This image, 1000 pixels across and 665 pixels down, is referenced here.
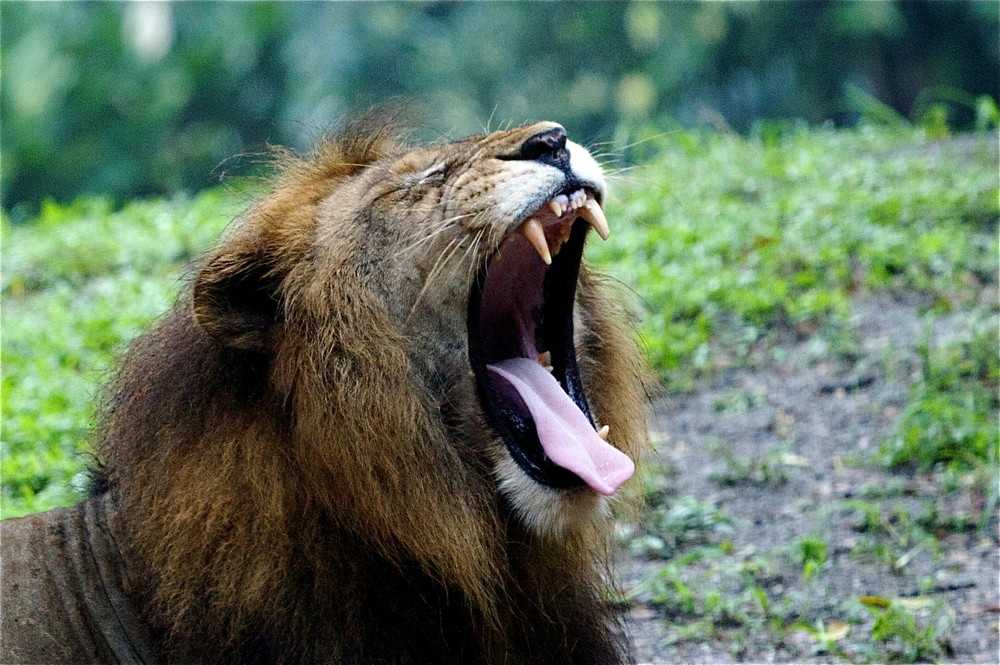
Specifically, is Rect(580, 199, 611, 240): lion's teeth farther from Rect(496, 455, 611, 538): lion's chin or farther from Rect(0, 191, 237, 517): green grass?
Rect(0, 191, 237, 517): green grass

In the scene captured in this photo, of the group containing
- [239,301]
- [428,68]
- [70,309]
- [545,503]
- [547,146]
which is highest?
[428,68]

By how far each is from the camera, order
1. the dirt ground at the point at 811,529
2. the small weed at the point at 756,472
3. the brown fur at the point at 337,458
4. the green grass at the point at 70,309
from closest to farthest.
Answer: the brown fur at the point at 337,458 → the dirt ground at the point at 811,529 → the green grass at the point at 70,309 → the small weed at the point at 756,472

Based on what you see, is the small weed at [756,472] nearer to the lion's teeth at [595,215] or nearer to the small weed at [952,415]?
the small weed at [952,415]

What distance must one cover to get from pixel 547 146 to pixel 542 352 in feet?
1.86

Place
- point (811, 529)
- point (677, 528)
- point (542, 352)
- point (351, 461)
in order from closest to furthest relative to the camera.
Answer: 1. point (351, 461)
2. point (542, 352)
3. point (811, 529)
4. point (677, 528)

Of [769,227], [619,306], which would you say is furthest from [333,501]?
[769,227]

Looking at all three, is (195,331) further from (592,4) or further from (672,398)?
(592,4)

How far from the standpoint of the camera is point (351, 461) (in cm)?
255

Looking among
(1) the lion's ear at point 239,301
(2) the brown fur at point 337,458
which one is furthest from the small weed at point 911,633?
(1) the lion's ear at point 239,301

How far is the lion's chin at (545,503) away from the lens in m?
2.64

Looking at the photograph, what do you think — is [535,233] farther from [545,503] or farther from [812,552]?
[812,552]

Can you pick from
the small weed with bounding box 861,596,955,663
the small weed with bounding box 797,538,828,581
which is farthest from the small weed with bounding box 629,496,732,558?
the small weed with bounding box 861,596,955,663

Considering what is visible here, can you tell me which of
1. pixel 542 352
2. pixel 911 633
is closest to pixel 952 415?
pixel 911 633

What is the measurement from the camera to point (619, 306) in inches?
124
